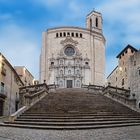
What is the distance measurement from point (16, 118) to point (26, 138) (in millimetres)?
6526

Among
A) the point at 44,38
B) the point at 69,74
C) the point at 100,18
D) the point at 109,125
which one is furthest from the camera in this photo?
the point at 100,18

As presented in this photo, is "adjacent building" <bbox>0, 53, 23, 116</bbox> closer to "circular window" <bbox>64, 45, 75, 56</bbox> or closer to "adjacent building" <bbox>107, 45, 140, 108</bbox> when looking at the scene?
"adjacent building" <bbox>107, 45, 140, 108</bbox>

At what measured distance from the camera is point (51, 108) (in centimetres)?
1906

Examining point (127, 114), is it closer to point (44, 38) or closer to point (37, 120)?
point (37, 120)

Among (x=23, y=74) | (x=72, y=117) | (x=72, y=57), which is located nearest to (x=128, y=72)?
(x=72, y=57)

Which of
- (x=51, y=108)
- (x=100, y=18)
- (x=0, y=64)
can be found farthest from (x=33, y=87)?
(x=100, y=18)

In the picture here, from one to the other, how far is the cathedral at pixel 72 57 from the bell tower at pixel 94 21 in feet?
6.18

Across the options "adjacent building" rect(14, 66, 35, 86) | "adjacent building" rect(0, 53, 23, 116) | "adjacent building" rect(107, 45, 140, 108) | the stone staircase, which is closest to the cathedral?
"adjacent building" rect(14, 66, 35, 86)

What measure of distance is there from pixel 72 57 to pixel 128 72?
52.6 feet

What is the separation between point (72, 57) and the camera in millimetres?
54781

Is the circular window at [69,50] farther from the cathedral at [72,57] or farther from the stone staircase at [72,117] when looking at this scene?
the stone staircase at [72,117]

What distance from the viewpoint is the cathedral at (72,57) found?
5353 cm

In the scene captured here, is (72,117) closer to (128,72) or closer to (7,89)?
(7,89)

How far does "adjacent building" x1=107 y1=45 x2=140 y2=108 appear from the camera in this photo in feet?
121
